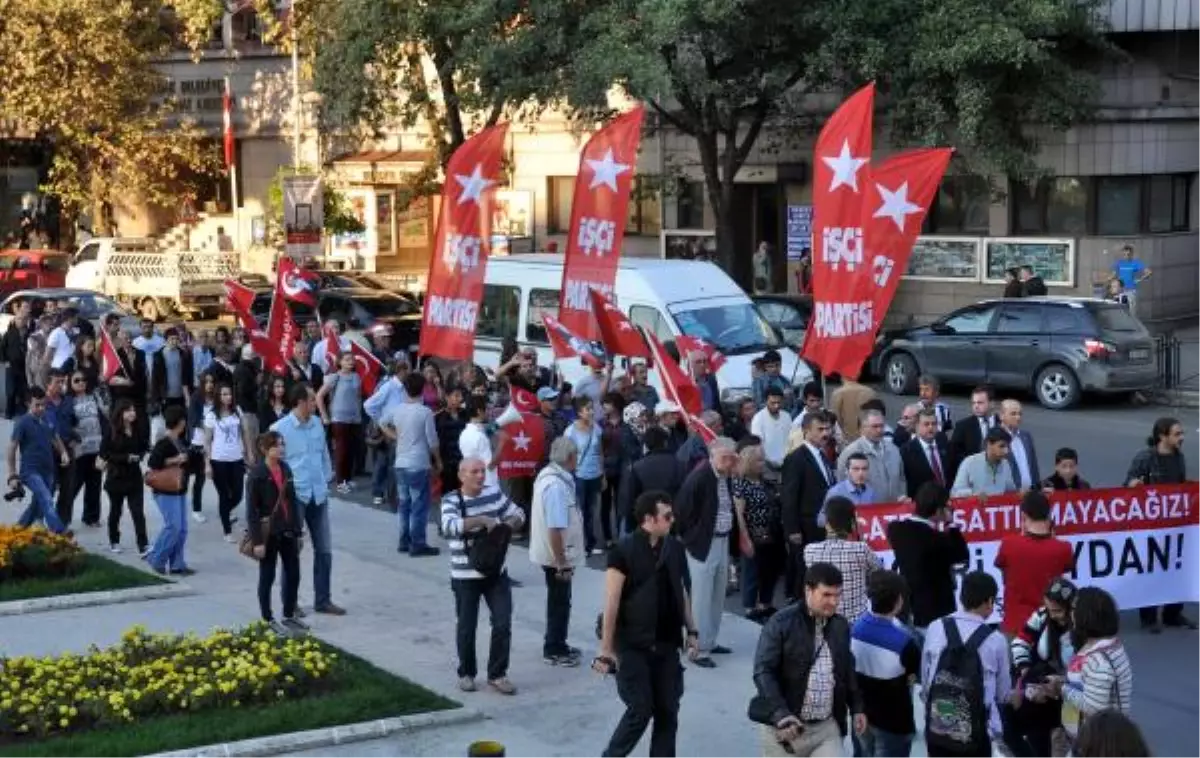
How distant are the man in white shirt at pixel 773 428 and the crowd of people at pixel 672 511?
0.02 m

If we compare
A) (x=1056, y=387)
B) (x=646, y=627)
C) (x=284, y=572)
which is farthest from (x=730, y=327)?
(x=646, y=627)

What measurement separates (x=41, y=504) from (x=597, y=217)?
18.9 feet

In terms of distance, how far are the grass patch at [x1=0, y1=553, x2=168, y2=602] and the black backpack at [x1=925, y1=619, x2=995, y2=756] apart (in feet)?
27.5

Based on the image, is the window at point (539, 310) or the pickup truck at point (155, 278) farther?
the pickup truck at point (155, 278)

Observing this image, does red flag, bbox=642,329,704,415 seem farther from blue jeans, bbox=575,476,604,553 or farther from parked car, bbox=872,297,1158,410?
parked car, bbox=872,297,1158,410

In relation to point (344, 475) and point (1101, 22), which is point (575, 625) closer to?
point (344, 475)

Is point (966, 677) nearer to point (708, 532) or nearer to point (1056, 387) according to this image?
point (708, 532)

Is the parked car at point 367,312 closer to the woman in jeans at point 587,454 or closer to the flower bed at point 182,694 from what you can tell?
the woman in jeans at point 587,454

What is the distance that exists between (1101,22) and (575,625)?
1959 cm

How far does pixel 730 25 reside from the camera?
28266mm

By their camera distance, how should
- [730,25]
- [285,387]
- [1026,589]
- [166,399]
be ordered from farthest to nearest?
[730,25], [166,399], [285,387], [1026,589]

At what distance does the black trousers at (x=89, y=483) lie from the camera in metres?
17.1

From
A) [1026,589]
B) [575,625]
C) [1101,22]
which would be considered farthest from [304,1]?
[1026,589]

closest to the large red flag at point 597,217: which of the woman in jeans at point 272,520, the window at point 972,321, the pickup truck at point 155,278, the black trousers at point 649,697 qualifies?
A: the woman in jeans at point 272,520
